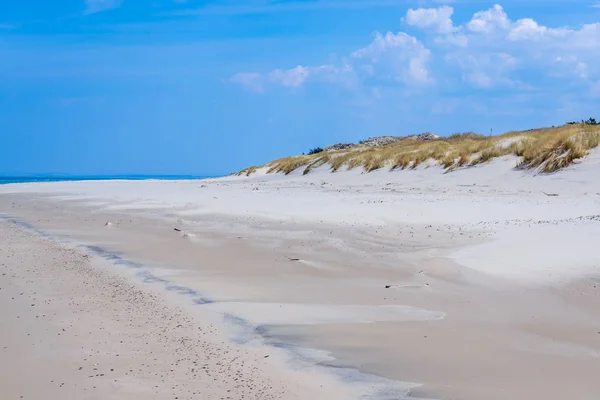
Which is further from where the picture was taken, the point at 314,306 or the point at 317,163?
the point at 317,163

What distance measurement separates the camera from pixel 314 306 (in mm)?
5207

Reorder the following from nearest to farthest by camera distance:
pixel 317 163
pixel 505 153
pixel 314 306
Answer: pixel 314 306 < pixel 505 153 < pixel 317 163

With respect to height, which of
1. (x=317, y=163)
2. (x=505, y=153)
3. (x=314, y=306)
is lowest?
(x=314, y=306)

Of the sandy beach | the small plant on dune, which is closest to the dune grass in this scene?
the small plant on dune

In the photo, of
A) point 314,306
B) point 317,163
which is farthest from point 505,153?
point 314,306

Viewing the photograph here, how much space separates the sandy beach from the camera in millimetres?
3459

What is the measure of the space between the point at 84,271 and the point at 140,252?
1.38m

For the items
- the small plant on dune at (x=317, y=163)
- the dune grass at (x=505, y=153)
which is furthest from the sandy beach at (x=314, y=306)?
the small plant on dune at (x=317, y=163)

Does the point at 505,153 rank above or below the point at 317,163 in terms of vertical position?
below

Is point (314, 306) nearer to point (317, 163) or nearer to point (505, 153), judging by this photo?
point (505, 153)

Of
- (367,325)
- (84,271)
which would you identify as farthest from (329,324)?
(84,271)

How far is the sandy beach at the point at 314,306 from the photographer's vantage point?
3459 mm

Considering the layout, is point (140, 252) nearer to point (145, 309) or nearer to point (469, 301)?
point (145, 309)

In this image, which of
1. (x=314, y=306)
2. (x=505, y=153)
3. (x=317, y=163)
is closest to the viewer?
(x=314, y=306)
